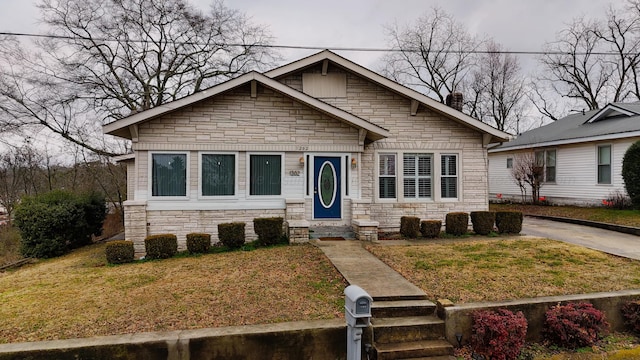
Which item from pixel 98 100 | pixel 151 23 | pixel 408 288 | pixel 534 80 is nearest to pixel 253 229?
pixel 408 288

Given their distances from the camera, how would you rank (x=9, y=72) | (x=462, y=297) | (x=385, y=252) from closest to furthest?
1. (x=462, y=297)
2. (x=385, y=252)
3. (x=9, y=72)

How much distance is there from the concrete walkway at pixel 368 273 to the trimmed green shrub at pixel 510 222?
15.0 ft

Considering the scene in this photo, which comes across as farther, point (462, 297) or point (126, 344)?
point (462, 297)

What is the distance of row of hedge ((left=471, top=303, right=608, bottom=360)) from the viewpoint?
412cm

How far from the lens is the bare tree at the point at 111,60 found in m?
15.0

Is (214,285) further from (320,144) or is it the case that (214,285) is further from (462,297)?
(320,144)

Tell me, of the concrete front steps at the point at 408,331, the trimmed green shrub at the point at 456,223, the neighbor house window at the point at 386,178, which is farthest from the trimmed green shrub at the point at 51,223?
the trimmed green shrub at the point at 456,223

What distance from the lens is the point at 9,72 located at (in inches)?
564

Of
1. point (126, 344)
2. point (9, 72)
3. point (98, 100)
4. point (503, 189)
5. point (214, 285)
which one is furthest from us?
point (503, 189)

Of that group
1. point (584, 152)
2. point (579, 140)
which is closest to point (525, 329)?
point (579, 140)

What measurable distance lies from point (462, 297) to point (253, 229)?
5.63 m

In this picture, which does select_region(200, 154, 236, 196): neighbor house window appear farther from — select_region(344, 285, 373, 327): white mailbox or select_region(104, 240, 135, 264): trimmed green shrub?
select_region(344, 285, 373, 327): white mailbox

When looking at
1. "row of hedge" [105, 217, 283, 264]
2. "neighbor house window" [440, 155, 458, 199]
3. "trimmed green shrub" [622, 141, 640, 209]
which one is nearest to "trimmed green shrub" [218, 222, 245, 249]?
"row of hedge" [105, 217, 283, 264]

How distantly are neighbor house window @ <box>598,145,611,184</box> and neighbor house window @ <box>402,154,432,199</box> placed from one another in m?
9.10
